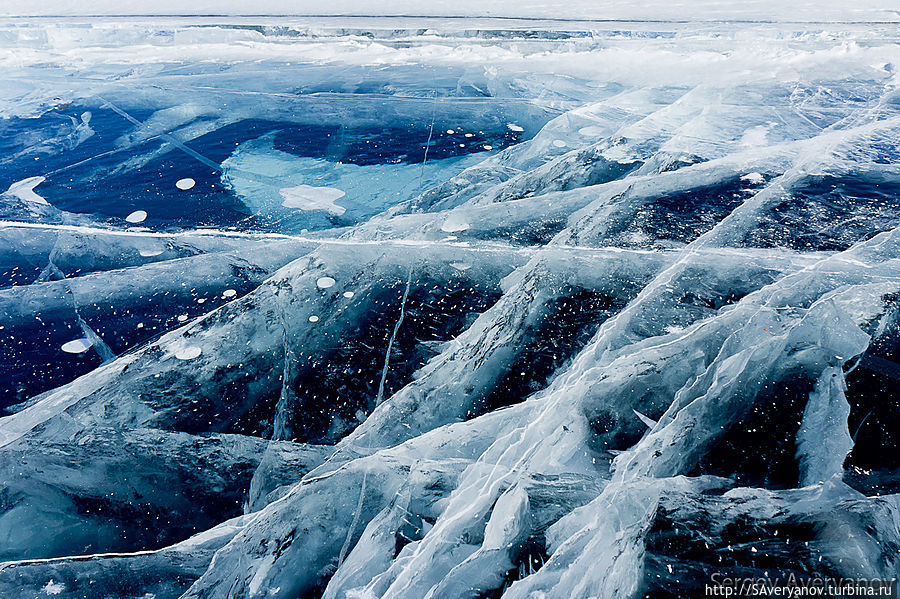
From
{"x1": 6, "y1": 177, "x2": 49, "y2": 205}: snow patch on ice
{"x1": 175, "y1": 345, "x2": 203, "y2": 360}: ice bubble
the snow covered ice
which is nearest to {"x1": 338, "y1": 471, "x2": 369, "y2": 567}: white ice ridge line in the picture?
the snow covered ice

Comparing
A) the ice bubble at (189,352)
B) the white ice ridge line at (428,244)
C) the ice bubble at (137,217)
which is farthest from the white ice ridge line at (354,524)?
the ice bubble at (137,217)

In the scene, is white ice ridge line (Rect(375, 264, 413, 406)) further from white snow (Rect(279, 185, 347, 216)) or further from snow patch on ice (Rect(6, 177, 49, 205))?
snow patch on ice (Rect(6, 177, 49, 205))

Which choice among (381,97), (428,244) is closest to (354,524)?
(428,244)

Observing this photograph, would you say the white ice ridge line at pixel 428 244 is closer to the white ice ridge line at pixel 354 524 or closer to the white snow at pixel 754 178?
the white snow at pixel 754 178

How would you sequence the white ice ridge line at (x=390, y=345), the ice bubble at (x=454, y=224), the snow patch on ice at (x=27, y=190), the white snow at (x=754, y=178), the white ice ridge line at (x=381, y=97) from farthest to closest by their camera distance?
the white ice ridge line at (x=381, y=97), the snow patch on ice at (x=27, y=190), the white snow at (x=754, y=178), the ice bubble at (x=454, y=224), the white ice ridge line at (x=390, y=345)

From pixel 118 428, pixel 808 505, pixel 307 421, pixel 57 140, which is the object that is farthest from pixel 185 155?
pixel 808 505

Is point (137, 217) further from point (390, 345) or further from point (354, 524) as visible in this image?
point (354, 524)

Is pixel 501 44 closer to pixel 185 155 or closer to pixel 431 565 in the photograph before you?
pixel 185 155

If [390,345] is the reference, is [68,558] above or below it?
below
